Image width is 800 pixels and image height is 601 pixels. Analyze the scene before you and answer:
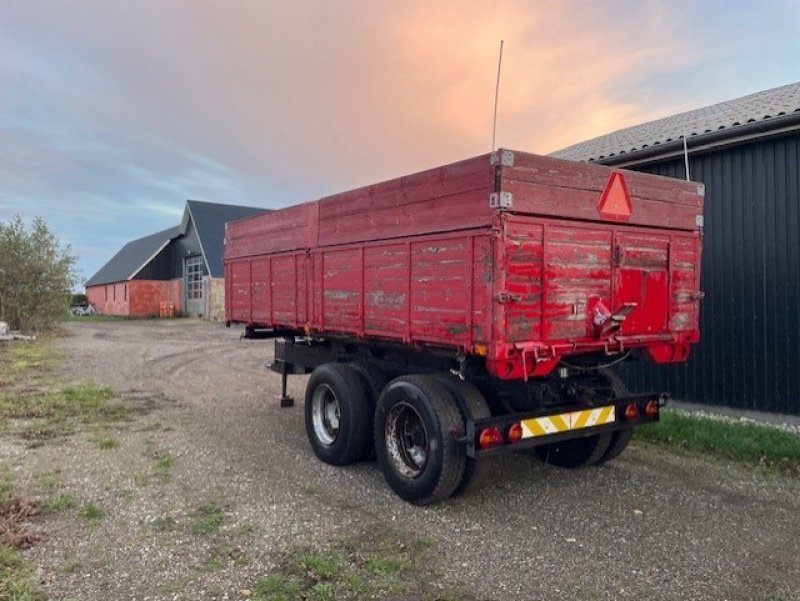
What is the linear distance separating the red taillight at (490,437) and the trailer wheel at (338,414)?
1759 millimetres

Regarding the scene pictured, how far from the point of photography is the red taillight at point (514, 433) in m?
4.85

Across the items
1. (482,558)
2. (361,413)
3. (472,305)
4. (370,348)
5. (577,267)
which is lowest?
(482,558)

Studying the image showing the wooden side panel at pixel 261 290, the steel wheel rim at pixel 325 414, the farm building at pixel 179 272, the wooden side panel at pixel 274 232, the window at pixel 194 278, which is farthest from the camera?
the window at pixel 194 278

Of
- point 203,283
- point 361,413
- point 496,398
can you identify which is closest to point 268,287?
point 361,413

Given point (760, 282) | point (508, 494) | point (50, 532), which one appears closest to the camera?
point (50, 532)

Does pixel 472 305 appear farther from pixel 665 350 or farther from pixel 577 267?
pixel 665 350

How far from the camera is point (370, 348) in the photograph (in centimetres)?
651

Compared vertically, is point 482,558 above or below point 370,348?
below

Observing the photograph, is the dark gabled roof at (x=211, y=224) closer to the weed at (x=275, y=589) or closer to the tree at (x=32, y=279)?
the tree at (x=32, y=279)

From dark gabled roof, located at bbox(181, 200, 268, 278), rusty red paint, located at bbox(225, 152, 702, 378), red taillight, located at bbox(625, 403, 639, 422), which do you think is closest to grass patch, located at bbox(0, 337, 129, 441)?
rusty red paint, located at bbox(225, 152, 702, 378)

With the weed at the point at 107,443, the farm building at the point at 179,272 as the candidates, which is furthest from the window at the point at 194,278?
the weed at the point at 107,443

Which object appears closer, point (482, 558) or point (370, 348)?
point (482, 558)

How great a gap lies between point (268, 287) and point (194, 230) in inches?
1242

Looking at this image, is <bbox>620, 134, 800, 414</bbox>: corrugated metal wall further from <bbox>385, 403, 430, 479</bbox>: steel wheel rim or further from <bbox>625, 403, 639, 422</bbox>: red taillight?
<bbox>385, 403, 430, 479</bbox>: steel wheel rim
